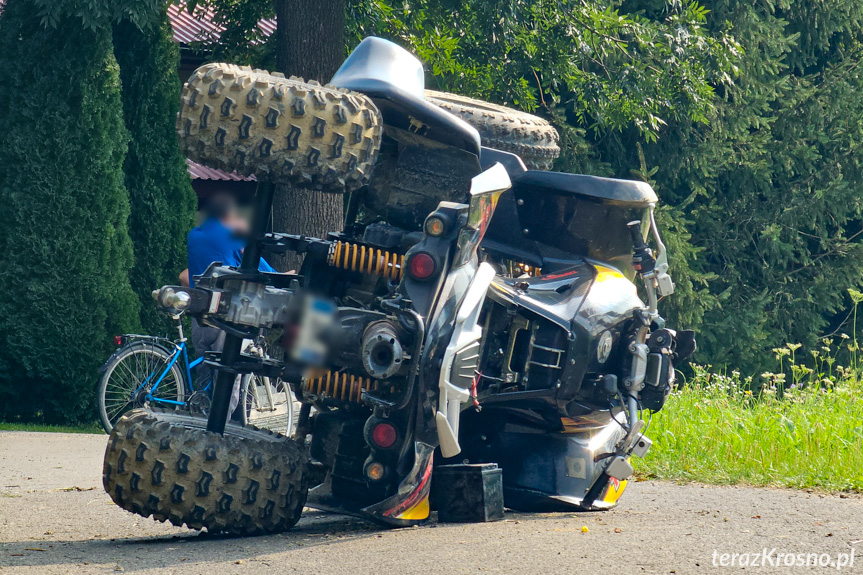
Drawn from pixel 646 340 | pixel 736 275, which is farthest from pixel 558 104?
pixel 646 340

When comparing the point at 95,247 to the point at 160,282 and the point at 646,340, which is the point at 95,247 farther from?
the point at 646,340

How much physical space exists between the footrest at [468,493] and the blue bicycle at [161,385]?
3567mm

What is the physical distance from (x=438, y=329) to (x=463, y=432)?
107 cm

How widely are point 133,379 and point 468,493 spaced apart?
4945 millimetres

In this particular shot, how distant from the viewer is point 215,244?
23.9ft

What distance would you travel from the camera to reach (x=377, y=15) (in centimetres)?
1202

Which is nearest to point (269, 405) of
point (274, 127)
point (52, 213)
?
point (52, 213)

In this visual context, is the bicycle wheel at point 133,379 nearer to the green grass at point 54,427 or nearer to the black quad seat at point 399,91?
the green grass at point 54,427

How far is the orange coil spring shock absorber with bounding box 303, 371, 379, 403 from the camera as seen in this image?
4.66 m

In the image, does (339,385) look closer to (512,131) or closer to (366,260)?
(366,260)

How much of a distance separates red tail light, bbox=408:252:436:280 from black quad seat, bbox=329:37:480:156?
67 cm

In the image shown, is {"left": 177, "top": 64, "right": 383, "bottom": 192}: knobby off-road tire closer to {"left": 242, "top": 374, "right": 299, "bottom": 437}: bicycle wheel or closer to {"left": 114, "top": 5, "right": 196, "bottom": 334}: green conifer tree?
{"left": 242, "top": 374, "right": 299, "bottom": 437}: bicycle wheel

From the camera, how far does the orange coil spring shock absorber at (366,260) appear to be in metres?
4.77

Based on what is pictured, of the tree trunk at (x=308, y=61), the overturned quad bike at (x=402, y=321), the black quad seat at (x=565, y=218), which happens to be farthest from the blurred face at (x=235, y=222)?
the tree trunk at (x=308, y=61)
